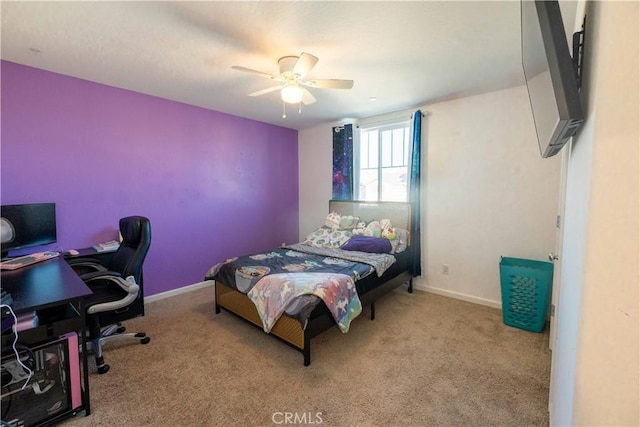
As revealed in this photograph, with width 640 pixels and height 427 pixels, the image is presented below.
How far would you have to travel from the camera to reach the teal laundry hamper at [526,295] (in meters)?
2.49

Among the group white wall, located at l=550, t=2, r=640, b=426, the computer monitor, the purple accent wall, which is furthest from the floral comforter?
white wall, located at l=550, t=2, r=640, b=426

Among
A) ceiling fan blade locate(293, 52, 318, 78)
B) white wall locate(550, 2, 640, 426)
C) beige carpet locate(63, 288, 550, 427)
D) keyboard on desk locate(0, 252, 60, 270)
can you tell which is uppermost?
ceiling fan blade locate(293, 52, 318, 78)

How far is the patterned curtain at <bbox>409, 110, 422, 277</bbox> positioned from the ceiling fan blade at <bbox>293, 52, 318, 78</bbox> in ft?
6.24

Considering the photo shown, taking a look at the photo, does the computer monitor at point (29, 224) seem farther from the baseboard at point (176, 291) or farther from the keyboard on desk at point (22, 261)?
the baseboard at point (176, 291)

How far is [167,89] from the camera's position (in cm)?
293

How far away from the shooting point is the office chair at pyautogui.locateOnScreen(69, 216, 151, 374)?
1.99 m

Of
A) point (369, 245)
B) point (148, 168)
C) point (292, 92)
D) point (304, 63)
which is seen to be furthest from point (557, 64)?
point (148, 168)

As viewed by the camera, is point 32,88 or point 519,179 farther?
point 519,179

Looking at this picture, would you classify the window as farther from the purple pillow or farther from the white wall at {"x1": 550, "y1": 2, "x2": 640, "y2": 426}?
the white wall at {"x1": 550, "y1": 2, "x2": 640, "y2": 426}

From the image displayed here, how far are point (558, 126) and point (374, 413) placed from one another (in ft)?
5.66

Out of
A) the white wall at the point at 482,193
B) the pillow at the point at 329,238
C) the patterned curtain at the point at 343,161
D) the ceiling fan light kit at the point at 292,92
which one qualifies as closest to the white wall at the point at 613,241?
the ceiling fan light kit at the point at 292,92

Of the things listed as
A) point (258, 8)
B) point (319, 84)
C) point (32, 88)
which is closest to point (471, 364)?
point (319, 84)

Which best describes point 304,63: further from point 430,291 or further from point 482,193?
point 430,291

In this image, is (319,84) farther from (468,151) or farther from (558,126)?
(468,151)
